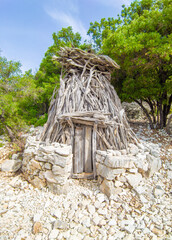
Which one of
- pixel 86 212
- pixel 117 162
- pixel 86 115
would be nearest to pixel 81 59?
pixel 86 115

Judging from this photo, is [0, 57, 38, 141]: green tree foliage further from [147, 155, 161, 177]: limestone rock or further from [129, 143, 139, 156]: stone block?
[147, 155, 161, 177]: limestone rock

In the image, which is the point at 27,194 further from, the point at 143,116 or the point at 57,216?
the point at 143,116

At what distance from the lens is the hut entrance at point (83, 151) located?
16.0ft

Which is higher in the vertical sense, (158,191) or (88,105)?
(88,105)

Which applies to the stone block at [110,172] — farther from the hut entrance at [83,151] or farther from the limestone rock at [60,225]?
the limestone rock at [60,225]

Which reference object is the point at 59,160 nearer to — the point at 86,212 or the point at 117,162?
the point at 86,212

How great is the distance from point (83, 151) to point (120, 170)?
1.61 meters

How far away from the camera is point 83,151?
501cm

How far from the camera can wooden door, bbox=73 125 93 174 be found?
4.91 m

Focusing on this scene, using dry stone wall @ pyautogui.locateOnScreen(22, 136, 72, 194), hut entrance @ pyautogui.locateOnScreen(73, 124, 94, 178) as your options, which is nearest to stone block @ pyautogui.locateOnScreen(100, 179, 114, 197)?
hut entrance @ pyautogui.locateOnScreen(73, 124, 94, 178)

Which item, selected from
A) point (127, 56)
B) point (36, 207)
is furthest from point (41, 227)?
point (127, 56)

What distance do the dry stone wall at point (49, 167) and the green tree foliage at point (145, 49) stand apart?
601 centimetres

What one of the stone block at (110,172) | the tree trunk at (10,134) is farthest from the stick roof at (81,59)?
the tree trunk at (10,134)

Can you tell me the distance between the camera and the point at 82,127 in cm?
508
